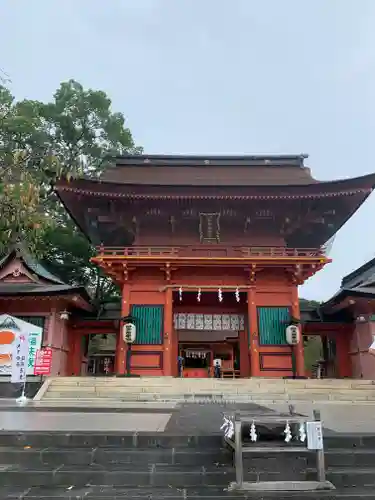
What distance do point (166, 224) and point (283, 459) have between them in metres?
14.0

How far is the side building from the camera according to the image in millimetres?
16281

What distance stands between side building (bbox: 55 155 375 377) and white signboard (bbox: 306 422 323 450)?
11.7 m

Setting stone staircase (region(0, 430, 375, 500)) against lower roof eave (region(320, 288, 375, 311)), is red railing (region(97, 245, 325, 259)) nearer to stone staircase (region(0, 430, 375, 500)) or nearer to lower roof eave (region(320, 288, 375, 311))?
lower roof eave (region(320, 288, 375, 311))

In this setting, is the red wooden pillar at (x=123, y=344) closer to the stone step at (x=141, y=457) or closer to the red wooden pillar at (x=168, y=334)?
the red wooden pillar at (x=168, y=334)

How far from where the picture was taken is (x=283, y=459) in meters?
4.72

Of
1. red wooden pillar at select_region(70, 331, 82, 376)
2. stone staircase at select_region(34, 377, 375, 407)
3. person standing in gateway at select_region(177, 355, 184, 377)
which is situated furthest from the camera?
person standing in gateway at select_region(177, 355, 184, 377)

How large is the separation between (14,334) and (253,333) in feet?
31.1

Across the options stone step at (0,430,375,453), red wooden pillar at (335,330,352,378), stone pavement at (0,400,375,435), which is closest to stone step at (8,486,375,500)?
stone step at (0,430,375,453)

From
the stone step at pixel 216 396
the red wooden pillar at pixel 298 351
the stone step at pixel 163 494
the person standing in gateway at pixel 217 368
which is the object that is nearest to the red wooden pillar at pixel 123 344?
the stone step at pixel 216 396

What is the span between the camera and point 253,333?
16.2 metres

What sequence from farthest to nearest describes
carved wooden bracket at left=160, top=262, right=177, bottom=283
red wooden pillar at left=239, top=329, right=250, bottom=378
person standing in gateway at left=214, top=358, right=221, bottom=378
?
person standing in gateway at left=214, top=358, right=221, bottom=378
red wooden pillar at left=239, top=329, right=250, bottom=378
carved wooden bracket at left=160, top=262, right=177, bottom=283

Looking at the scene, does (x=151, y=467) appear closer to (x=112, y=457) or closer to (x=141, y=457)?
(x=141, y=457)

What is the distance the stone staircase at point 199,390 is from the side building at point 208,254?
2243 millimetres

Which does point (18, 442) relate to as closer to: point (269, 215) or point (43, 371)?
point (43, 371)
